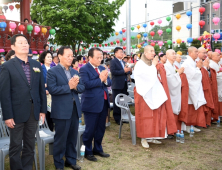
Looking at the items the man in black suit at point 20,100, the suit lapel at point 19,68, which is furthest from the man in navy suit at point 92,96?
the suit lapel at point 19,68

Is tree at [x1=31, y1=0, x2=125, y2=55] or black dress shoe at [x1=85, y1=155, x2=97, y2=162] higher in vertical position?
tree at [x1=31, y1=0, x2=125, y2=55]

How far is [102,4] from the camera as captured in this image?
23.9m

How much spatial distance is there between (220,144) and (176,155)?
1217 millimetres

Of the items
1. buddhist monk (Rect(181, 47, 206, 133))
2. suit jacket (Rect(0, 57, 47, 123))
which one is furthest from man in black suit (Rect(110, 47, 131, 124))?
suit jacket (Rect(0, 57, 47, 123))

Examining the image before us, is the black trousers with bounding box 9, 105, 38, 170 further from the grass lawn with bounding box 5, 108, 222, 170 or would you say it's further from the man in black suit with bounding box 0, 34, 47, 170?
the grass lawn with bounding box 5, 108, 222, 170

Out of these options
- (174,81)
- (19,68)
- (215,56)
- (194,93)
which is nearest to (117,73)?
(174,81)

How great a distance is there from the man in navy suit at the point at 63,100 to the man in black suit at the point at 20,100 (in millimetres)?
255

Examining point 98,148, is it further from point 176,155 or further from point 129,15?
point 129,15

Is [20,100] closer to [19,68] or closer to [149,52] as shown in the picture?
[19,68]

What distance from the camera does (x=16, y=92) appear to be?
314cm

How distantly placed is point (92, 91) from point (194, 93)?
9.70 ft

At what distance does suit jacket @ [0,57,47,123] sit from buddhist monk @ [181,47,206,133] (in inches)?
158

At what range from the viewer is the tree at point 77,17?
21.7 m

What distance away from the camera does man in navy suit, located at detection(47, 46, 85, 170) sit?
11.7 feet
